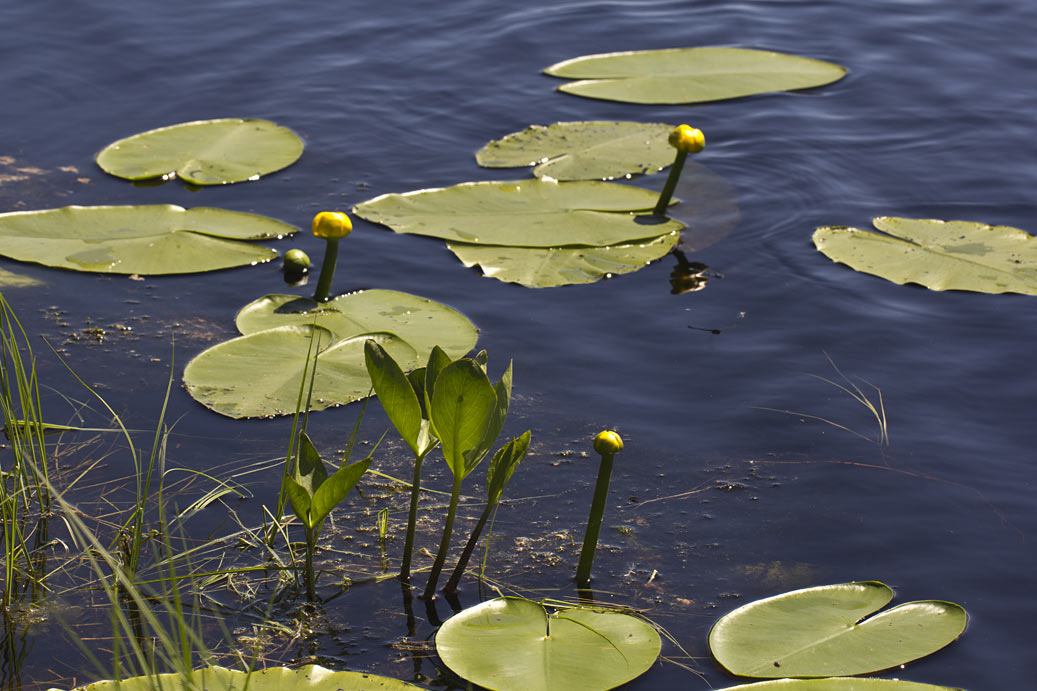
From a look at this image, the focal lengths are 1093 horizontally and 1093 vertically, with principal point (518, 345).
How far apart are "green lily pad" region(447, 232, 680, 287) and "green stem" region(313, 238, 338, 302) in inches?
20.1

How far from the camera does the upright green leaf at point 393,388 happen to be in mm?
2223

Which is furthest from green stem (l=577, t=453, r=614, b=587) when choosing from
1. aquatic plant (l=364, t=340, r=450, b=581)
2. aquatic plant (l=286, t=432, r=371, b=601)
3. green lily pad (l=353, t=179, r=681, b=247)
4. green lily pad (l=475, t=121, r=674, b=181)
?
green lily pad (l=475, t=121, r=674, b=181)

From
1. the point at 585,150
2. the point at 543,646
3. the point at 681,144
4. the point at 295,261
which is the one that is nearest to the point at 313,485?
the point at 543,646

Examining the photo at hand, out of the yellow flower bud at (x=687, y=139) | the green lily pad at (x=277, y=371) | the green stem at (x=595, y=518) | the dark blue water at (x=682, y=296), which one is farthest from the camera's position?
the yellow flower bud at (x=687, y=139)

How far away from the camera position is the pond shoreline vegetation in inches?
85.9

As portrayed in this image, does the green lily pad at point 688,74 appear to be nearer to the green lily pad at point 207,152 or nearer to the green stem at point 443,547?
the green lily pad at point 207,152

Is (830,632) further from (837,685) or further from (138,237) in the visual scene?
(138,237)

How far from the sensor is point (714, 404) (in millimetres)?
3221

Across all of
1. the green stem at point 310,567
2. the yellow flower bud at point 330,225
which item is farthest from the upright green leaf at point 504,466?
the yellow flower bud at point 330,225

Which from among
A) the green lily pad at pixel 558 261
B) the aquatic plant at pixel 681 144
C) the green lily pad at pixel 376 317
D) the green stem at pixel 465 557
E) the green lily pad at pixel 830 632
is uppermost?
the aquatic plant at pixel 681 144

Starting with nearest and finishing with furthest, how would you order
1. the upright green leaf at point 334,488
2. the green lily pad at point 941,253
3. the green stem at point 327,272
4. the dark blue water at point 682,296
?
1. the upright green leaf at point 334,488
2. the dark blue water at point 682,296
3. the green stem at point 327,272
4. the green lily pad at point 941,253

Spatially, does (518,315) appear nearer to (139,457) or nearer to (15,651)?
(139,457)

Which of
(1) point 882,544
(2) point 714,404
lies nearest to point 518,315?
(2) point 714,404

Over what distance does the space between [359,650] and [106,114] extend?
375cm
